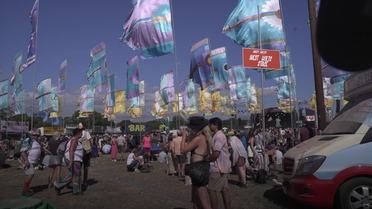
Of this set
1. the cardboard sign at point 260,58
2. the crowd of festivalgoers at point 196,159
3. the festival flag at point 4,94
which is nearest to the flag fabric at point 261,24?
the cardboard sign at point 260,58

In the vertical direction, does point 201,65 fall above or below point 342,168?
above

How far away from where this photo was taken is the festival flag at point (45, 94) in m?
27.0

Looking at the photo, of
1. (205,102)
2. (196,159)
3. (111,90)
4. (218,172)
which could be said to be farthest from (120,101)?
(196,159)

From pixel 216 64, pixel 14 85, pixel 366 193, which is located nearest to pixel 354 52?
pixel 366 193

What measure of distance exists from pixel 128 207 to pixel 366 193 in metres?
4.92

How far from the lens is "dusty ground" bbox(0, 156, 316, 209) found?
9.41m

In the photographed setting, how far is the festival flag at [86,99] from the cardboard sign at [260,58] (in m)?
18.6

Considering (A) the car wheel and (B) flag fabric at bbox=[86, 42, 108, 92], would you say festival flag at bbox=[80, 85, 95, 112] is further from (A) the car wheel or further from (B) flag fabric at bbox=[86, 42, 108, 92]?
(A) the car wheel

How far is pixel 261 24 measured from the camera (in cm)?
1370

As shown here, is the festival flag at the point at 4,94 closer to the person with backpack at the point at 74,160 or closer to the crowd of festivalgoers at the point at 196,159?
the crowd of festivalgoers at the point at 196,159

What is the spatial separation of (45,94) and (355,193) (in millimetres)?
23429

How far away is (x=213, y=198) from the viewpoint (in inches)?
277

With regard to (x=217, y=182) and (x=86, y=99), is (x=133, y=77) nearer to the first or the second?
(x=86, y=99)

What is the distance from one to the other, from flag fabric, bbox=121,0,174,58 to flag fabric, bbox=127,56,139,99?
9110 millimetres
